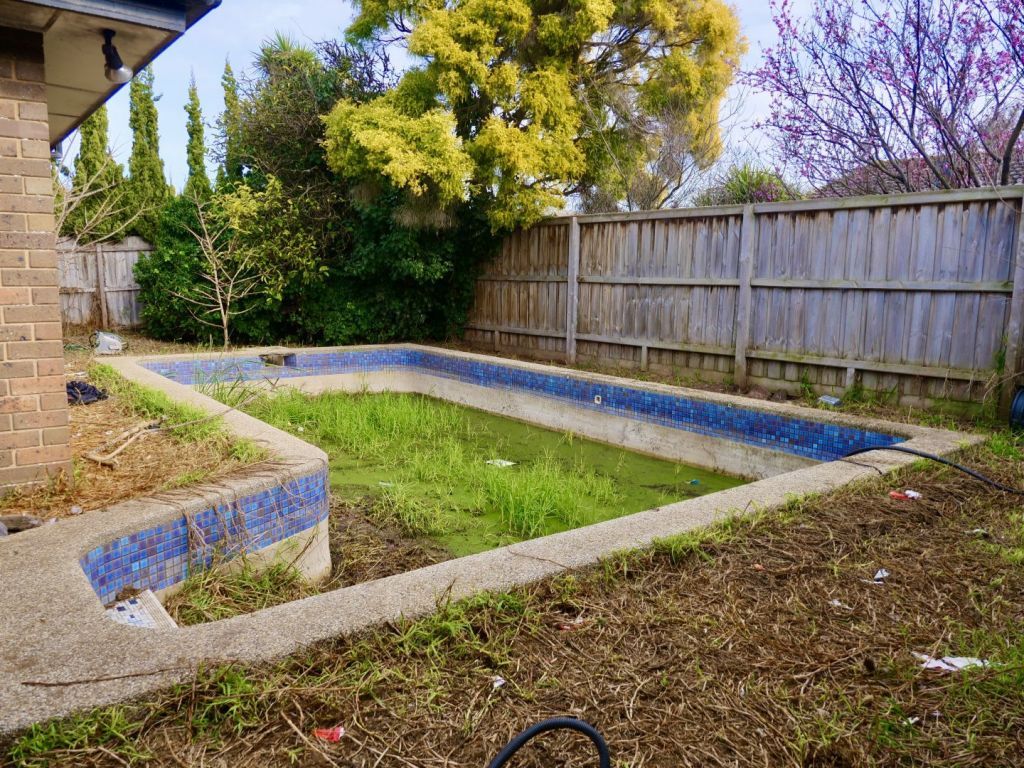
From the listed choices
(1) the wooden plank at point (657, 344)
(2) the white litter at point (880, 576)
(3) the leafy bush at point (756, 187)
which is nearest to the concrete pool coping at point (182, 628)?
(2) the white litter at point (880, 576)

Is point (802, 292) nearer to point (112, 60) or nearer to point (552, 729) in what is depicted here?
point (112, 60)

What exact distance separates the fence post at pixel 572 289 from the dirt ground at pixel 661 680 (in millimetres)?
6380

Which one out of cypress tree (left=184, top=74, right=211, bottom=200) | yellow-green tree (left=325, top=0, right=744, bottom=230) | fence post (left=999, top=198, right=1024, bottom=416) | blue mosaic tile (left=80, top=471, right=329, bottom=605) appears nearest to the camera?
blue mosaic tile (left=80, top=471, right=329, bottom=605)

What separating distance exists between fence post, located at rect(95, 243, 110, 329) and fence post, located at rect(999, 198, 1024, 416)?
1282 cm

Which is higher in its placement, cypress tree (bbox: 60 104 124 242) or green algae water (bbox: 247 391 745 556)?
cypress tree (bbox: 60 104 124 242)

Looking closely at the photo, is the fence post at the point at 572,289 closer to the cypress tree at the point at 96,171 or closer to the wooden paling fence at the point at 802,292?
the wooden paling fence at the point at 802,292

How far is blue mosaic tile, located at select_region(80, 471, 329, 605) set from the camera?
281cm

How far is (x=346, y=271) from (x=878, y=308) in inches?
279

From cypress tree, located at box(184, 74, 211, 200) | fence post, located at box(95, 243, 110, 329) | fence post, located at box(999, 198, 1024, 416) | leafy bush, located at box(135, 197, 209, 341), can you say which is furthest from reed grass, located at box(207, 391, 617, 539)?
cypress tree, located at box(184, 74, 211, 200)

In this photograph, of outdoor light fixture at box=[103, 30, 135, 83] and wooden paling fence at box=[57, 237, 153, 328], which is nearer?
outdoor light fixture at box=[103, 30, 135, 83]

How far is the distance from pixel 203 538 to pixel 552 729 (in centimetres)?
196

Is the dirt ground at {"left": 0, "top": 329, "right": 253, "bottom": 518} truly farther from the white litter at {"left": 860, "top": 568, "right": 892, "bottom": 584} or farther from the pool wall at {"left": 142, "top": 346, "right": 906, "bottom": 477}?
the white litter at {"left": 860, "top": 568, "right": 892, "bottom": 584}

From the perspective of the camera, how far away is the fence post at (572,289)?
9.20 m

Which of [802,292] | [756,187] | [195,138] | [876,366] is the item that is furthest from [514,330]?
[195,138]
